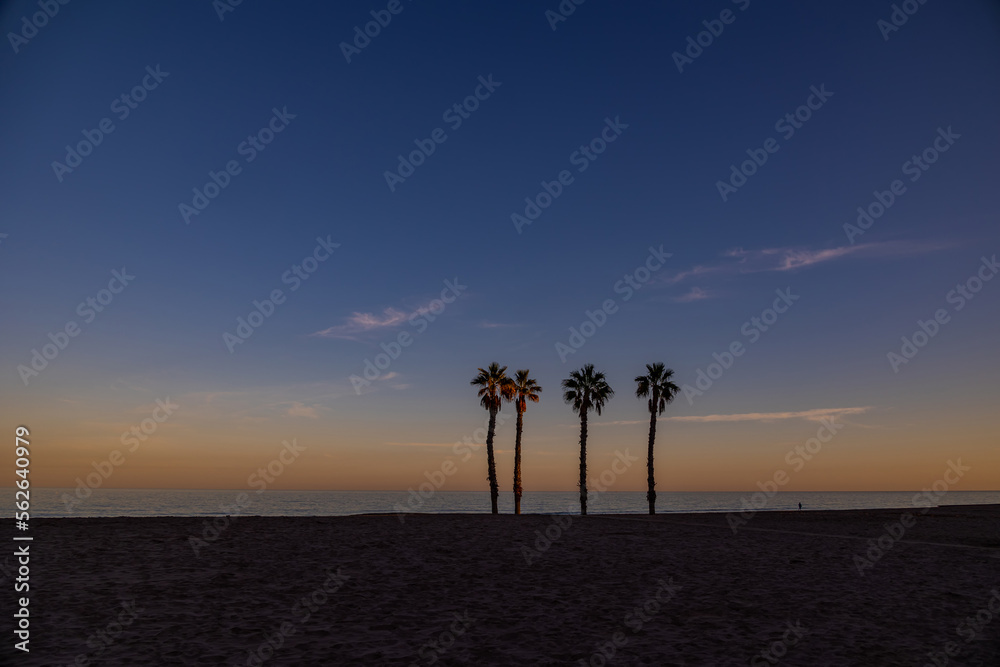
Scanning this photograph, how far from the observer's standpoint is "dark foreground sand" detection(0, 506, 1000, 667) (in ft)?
33.5

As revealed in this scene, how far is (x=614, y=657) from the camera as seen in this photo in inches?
394

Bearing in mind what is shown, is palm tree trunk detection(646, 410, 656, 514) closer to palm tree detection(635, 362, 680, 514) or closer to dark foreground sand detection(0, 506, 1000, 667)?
palm tree detection(635, 362, 680, 514)

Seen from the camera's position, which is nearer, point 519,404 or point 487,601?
point 487,601

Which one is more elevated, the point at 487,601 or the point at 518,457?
the point at 518,457

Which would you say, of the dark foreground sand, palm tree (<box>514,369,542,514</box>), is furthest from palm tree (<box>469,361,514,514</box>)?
the dark foreground sand

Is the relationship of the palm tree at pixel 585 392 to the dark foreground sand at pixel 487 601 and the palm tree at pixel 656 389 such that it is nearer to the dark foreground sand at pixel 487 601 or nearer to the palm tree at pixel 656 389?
the palm tree at pixel 656 389

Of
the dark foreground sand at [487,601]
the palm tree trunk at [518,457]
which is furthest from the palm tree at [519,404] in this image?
the dark foreground sand at [487,601]

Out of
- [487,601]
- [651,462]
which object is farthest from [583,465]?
[487,601]

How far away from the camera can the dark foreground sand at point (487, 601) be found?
10.2 metres

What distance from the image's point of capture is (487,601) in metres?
14.1

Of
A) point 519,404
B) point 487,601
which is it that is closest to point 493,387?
point 519,404

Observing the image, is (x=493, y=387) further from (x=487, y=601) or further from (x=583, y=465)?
(x=487, y=601)

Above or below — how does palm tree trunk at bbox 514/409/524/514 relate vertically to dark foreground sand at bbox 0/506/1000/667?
above

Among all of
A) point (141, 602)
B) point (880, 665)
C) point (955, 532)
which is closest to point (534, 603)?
point (880, 665)
